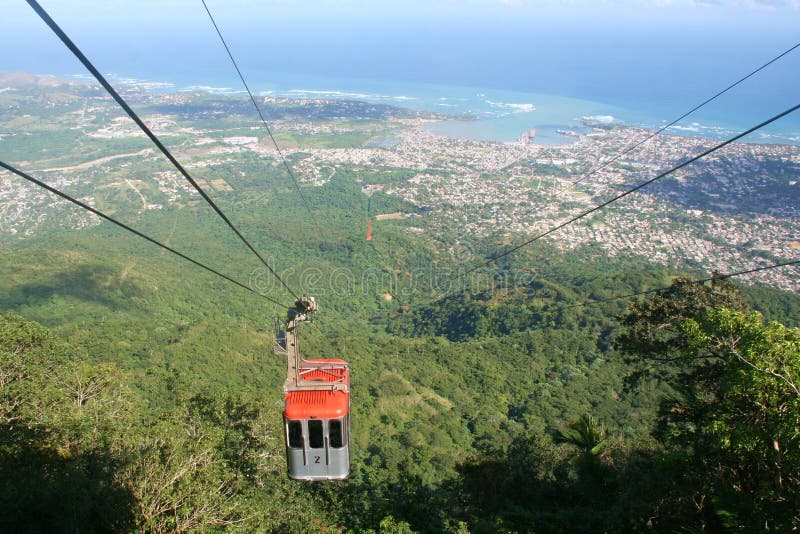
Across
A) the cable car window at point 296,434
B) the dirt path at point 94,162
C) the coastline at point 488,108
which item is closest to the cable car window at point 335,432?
the cable car window at point 296,434

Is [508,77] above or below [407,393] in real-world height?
above

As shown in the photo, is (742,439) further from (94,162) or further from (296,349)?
(94,162)

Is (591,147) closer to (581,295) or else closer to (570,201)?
(570,201)

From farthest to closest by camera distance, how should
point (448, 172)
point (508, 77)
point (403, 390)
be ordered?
1. point (508, 77)
2. point (448, 172)
3. point (403, 390)

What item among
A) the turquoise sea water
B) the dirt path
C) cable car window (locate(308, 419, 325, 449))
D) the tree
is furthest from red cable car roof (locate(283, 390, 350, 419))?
the turquoise sea water

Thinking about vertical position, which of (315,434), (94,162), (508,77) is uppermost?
(508,77)

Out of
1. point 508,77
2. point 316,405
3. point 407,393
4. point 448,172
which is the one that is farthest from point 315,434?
point 508,77

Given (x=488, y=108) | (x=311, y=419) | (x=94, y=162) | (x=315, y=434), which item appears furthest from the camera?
(x=488, y=108)
